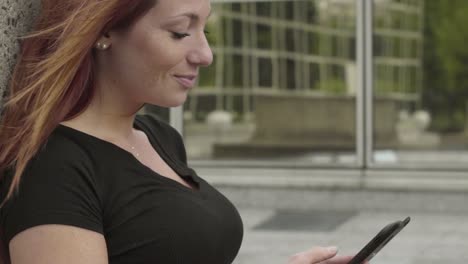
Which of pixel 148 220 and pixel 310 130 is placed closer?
pixel 148 220

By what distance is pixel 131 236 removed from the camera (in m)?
1.71

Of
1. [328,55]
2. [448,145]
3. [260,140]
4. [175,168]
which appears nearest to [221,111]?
[260,140]

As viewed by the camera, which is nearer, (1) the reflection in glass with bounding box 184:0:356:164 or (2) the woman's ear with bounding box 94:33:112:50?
(2) the woman's ear with bounding box 94:33:112:50

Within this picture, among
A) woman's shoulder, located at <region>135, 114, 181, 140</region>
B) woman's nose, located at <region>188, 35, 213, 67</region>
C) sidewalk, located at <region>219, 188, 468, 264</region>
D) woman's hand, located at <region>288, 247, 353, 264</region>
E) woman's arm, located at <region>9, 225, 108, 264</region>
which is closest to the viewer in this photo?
woman's arm, located at <region>9, 225, 108, 264</region>

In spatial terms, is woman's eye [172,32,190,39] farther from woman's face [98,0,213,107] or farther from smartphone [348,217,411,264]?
smartphone [348,217,411,264]

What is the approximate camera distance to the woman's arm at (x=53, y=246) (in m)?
1.58

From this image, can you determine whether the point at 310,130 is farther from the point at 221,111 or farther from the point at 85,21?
the point at 85,21

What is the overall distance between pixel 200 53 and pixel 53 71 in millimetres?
252

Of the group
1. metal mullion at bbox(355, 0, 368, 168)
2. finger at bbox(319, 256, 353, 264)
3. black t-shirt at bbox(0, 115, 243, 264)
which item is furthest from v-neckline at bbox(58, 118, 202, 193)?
metal mullion at bbox(355, 0, 368, 168)

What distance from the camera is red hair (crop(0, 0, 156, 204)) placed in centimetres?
169

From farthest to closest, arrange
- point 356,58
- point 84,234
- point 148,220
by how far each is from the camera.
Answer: point 356,58 → point 148,220 → point 84,234

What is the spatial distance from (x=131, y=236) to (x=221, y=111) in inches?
344

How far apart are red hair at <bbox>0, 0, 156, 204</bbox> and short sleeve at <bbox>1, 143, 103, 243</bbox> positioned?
26mm

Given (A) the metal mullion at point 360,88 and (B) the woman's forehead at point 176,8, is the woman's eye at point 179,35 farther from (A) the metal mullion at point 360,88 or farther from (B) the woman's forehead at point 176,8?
(A) the metal mullion at point 360,88
